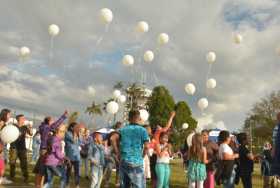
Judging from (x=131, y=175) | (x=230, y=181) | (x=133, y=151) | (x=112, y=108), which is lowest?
(x=230, y=181)

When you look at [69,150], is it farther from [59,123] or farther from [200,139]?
[200,139]

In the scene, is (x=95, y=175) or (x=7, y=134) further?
(x=95, y=175)

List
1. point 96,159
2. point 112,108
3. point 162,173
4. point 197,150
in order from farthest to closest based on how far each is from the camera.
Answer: point 112,108
point 96,159
point 162,173
point 197,150

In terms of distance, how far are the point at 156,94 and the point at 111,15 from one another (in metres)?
49.9

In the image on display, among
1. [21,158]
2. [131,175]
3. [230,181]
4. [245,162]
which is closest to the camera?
[131,175]

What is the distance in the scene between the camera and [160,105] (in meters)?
62.9

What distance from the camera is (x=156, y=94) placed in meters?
63.6

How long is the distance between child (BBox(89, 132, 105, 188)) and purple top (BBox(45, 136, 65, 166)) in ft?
3.71

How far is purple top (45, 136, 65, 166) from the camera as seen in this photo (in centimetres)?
916

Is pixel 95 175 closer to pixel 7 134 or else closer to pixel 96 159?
pixel 96 159

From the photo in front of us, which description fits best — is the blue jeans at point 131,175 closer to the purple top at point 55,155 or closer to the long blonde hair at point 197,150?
the long blonde hair at point 197,150

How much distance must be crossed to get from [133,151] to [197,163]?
260 centimetres

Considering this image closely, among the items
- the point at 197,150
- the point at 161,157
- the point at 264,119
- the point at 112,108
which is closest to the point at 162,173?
the point at 161,157

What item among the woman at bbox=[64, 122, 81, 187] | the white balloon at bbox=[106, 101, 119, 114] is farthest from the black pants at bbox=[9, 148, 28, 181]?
the white balloon at bbox=[106, 101, 119, 114]
